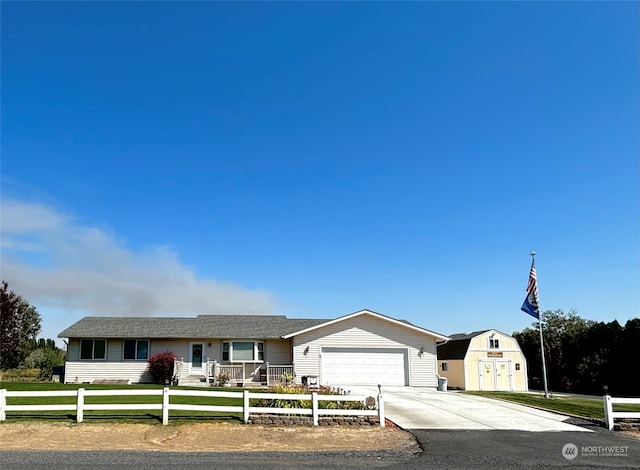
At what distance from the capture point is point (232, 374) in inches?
1064

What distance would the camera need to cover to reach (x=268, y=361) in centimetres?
2809

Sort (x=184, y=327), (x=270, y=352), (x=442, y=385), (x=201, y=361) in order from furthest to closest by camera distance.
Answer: (x=184, y=327) < (x=270, y=352) < (x=201, y=361) < (x=442, y=385)

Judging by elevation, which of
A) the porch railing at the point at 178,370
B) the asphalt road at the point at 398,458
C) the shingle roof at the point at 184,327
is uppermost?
the shingle roof at the point at 184,327

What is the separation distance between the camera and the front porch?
86.3 feet

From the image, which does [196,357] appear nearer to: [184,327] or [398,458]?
[184,327]

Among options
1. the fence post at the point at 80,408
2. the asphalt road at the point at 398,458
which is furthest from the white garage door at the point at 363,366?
the fence post at the point at 80,408

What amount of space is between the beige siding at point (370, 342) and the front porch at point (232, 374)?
47.2 inches

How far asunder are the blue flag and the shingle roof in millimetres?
11847

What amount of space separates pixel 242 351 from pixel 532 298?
598 inches

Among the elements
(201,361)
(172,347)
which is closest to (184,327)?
(172,347)

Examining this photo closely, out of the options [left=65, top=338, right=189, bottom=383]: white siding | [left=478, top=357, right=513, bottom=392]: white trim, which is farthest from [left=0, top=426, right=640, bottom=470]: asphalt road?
[left=478, top=357, right=513, bottom=392]: white trim

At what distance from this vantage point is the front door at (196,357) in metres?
27.7

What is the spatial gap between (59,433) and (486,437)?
33.1 feet

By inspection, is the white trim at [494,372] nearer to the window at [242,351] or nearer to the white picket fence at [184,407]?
the window at [242,351]
